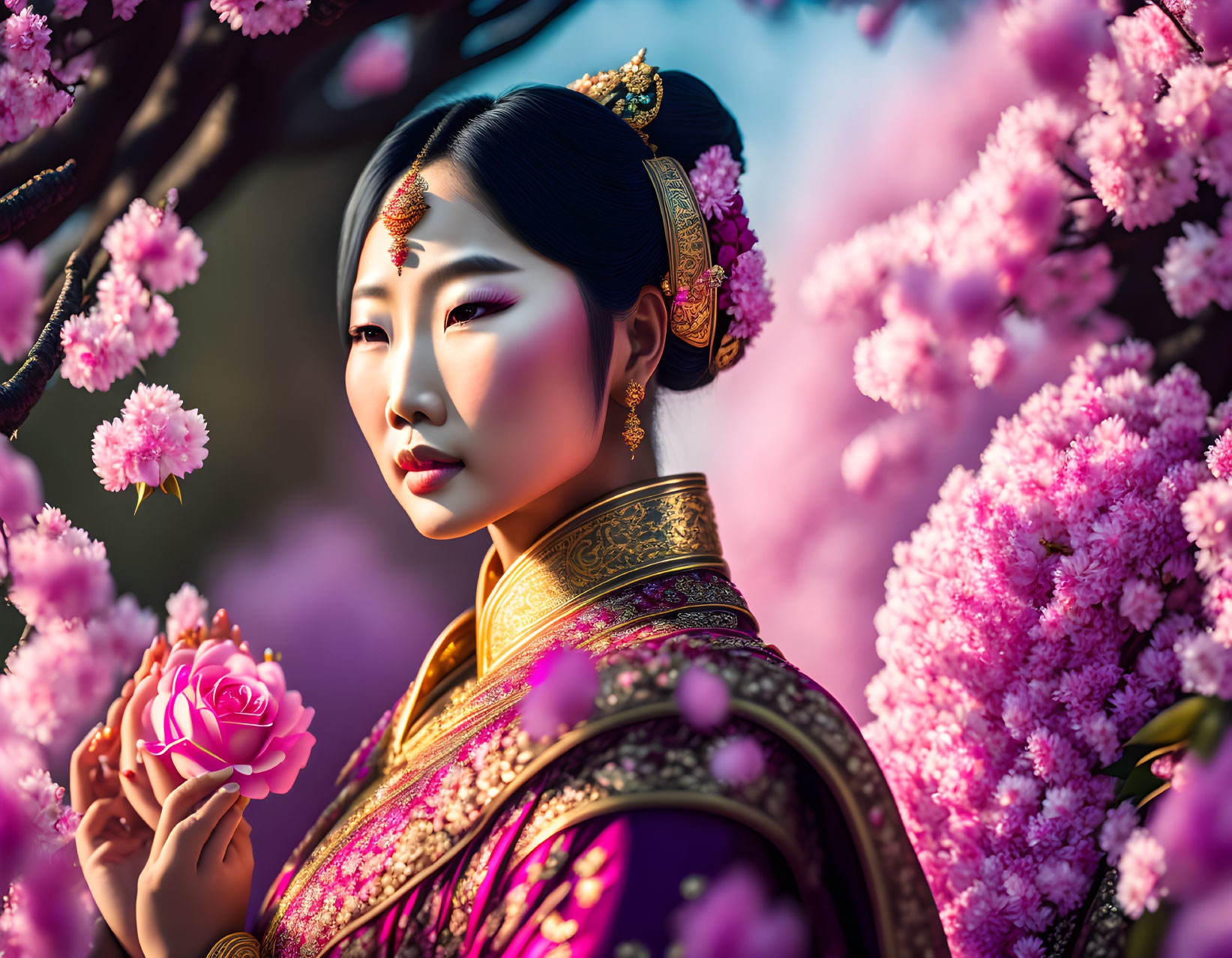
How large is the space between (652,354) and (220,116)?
1.05 metres

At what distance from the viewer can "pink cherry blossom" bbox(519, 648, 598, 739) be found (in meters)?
1.21

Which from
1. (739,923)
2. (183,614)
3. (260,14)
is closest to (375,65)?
(260,14)

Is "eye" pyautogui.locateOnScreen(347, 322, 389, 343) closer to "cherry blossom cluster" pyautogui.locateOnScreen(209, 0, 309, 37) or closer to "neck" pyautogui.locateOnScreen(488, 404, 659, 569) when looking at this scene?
"neck" pyautogui.locateOnScreen(488, 404, 659, 569)

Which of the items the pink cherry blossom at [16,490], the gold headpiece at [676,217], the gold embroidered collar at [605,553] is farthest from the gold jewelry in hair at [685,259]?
the pink cherry blossom at [16,490]

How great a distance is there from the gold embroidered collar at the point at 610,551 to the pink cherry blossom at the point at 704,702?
0.31 metres

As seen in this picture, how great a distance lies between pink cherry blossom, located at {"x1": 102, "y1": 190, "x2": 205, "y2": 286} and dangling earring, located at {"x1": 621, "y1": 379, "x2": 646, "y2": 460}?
32.3 inches

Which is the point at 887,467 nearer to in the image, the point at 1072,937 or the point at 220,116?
the point at 1072,937

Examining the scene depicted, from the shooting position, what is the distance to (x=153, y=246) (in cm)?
166

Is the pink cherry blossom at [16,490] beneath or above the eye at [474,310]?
beneath

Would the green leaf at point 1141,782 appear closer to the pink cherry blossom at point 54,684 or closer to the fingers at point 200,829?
the fingers at point 200,829

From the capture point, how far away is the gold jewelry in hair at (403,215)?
1.43 metres

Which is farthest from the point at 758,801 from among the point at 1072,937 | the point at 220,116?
the point at 220,116

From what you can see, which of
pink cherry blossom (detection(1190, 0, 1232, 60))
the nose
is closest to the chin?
the nose

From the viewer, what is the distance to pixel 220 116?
1907mm
